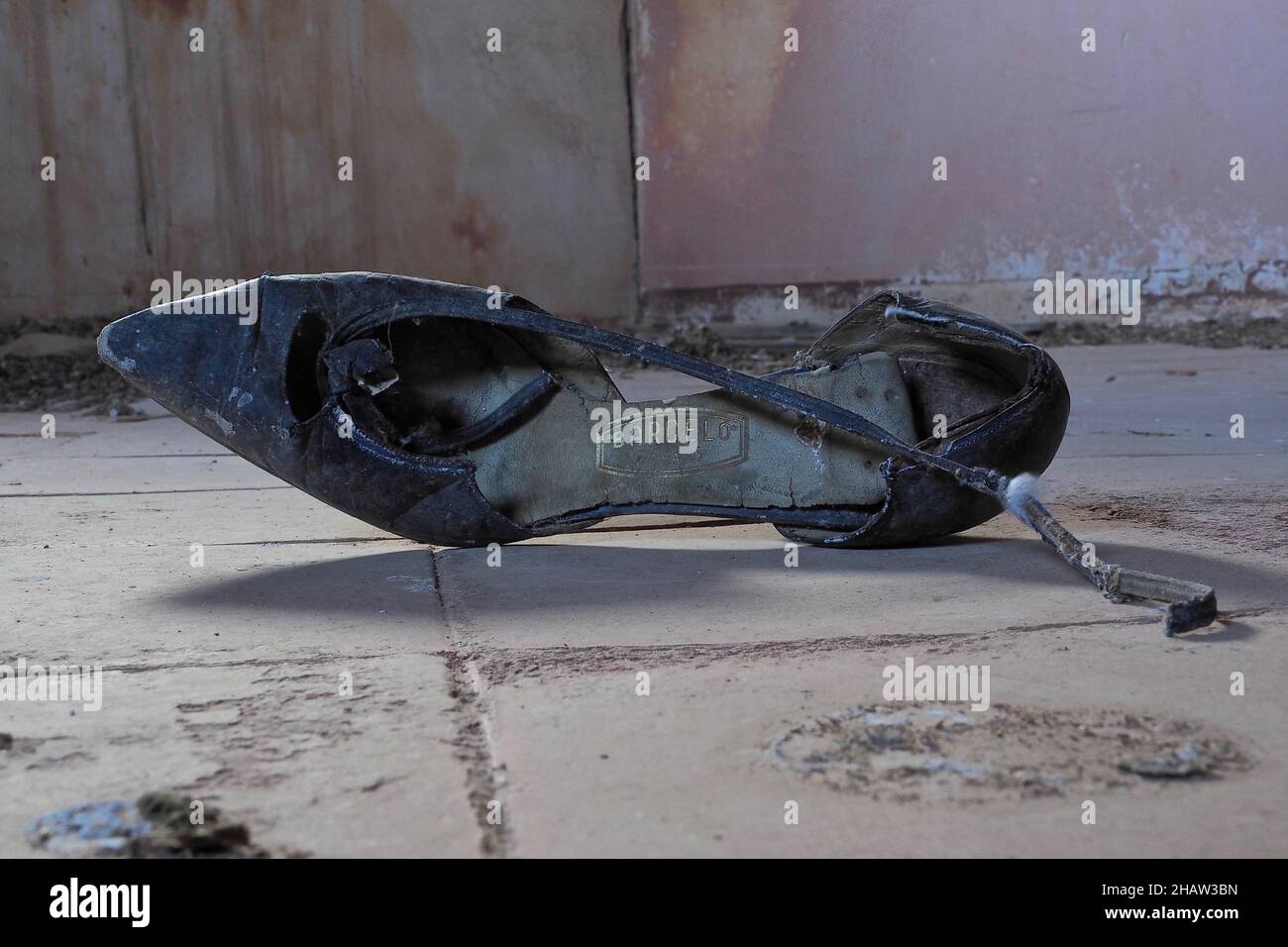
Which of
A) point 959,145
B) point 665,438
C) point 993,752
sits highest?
point 959,145

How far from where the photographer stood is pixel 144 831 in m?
0.96

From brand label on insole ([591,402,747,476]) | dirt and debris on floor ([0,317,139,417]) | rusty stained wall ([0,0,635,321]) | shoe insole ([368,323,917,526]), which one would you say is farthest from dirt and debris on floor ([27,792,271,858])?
rusty stained wall ([0,0,635,321])

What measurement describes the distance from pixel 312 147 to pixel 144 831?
4.85 meters

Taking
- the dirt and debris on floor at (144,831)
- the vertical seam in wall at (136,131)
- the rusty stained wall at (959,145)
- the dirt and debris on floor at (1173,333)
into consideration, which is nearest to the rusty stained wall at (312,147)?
the vertical seam in wall at (136,131)

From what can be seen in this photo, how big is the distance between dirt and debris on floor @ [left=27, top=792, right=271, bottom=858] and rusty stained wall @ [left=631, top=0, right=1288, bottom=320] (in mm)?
4944

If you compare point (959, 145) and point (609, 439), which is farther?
point (959, 145)

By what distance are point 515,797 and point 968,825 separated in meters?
0.35

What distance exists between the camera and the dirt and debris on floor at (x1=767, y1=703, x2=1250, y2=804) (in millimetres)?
1032

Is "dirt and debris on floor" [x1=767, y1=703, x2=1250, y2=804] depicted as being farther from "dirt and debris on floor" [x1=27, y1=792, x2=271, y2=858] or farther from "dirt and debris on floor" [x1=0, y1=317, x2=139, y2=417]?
"dirt and debris on floor" [x1=0, y1=317, x2=139, y2=417]

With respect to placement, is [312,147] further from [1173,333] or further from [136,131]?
[1173,333]

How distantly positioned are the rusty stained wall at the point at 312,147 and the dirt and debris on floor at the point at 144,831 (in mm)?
4662

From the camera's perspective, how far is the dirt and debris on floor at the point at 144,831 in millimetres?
935

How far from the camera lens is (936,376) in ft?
6.89

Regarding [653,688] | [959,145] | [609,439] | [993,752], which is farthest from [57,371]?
Answer: [993,752]
